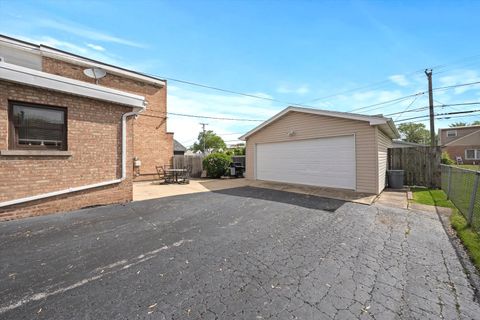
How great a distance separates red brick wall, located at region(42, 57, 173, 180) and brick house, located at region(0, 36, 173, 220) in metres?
7.36

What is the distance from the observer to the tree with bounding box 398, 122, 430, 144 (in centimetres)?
4847

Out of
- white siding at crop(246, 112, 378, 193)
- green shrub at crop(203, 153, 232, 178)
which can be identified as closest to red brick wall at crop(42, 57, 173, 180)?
green shrub at crop(203, 153, 232, 178)

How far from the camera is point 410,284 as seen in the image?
277 cm

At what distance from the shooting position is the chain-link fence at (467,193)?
473 centimetres

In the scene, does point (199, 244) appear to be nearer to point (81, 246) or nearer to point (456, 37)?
point (81, 246)

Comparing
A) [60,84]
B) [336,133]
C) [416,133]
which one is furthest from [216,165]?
[416,133]

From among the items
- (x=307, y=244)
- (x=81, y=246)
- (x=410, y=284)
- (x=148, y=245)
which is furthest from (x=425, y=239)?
(x=81, y=246)

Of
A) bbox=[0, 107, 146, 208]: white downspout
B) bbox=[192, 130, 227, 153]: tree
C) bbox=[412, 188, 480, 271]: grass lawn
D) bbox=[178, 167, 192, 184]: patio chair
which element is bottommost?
bbox=[412, 188, 480, 271]: grass lawn

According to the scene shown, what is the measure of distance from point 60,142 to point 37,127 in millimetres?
572

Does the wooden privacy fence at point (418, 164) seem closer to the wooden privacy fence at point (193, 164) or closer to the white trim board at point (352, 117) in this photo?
the white trim board at point (352, 117)

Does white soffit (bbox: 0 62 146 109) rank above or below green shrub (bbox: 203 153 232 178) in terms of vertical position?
above

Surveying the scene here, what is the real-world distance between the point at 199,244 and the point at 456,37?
14309 mm

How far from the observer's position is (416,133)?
160 ft

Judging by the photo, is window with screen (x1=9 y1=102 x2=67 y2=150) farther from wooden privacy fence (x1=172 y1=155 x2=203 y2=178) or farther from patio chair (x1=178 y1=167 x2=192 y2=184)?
wooden privacy fence (x1=172 y1=155 x2=203 y2=178)
